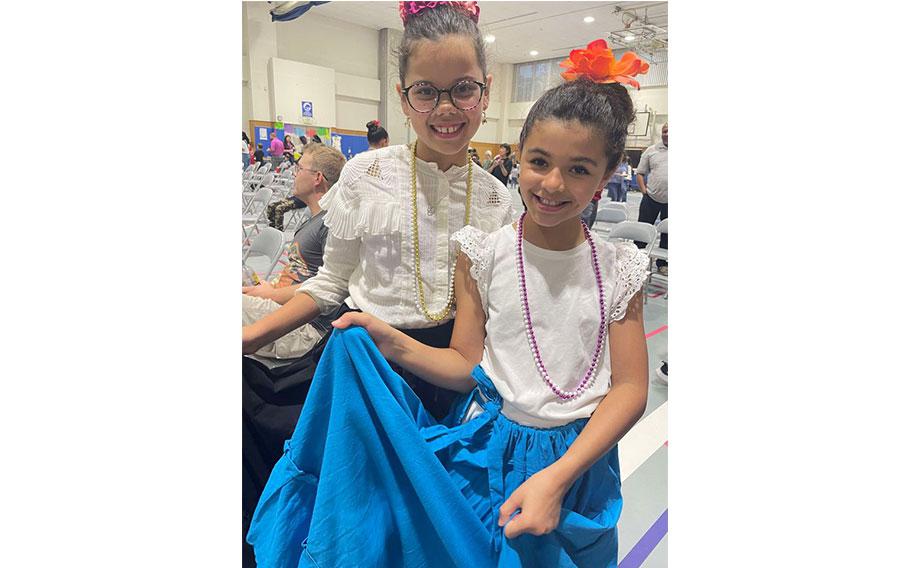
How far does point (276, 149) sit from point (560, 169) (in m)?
3.23

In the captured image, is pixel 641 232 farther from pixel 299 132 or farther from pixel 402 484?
pixel 402 484

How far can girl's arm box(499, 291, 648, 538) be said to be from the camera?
704 mm

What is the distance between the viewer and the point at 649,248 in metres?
3.32

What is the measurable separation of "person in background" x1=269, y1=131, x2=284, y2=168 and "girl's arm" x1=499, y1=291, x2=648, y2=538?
3121mm

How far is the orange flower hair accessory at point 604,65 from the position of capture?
2.38ft

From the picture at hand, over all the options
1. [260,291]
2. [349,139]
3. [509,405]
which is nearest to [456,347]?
[509,405]

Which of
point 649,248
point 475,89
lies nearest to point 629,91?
point 475,89

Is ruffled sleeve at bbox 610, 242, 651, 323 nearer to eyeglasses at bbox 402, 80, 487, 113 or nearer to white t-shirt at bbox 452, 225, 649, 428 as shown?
white t-shirt at bbox 452, 225, 649, 428

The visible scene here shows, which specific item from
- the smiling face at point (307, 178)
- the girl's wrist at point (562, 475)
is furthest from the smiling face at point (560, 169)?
the smiling face at point (307, 178)

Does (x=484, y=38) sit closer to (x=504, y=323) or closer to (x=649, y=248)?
(x=504, y=323)

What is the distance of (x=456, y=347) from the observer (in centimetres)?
85

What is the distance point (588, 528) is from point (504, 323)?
Result: 33 cm

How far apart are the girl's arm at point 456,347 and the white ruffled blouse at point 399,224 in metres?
0.07

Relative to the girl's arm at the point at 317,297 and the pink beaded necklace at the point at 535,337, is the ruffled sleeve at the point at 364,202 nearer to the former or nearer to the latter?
the girl's arm at the point at 317,297
